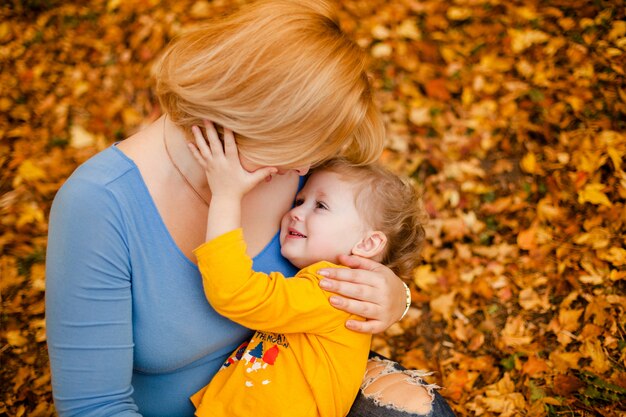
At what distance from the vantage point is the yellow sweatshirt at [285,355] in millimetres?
1661

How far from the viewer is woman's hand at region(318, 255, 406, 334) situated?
179cm

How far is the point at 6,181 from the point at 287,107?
2.92 metres

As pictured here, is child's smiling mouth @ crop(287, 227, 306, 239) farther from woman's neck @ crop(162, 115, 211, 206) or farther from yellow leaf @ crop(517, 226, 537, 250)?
yellow leaf @ crop(517, 226, 537, 250)

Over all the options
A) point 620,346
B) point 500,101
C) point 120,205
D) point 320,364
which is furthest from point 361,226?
point 500,101

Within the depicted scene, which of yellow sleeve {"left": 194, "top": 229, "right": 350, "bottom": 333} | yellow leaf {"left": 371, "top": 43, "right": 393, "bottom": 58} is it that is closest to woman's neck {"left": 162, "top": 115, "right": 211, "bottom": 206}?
yellow sleeve {"left": 194, "top": 229, "right": 350, "bottom": 333}

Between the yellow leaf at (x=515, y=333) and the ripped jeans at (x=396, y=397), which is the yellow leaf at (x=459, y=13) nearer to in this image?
the yellow leaf at (x=515, y=333)

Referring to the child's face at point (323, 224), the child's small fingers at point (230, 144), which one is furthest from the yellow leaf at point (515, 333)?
the child's small fingers at point (230, 144)

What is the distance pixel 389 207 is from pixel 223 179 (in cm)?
80

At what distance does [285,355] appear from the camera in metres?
1.82

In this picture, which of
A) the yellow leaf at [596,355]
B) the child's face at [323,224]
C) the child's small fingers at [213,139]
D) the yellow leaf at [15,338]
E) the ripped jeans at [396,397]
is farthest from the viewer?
the yellow leaf at [15,338]

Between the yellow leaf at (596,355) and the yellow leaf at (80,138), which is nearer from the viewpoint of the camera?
the yellow leaf at (596,355)

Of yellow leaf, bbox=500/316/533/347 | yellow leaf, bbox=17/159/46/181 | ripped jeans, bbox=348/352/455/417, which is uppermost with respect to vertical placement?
ripped jeans, bbox=348/352/455/417

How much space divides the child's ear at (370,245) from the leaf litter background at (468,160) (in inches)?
40.5

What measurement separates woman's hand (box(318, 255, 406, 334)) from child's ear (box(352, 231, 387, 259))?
13 cm
